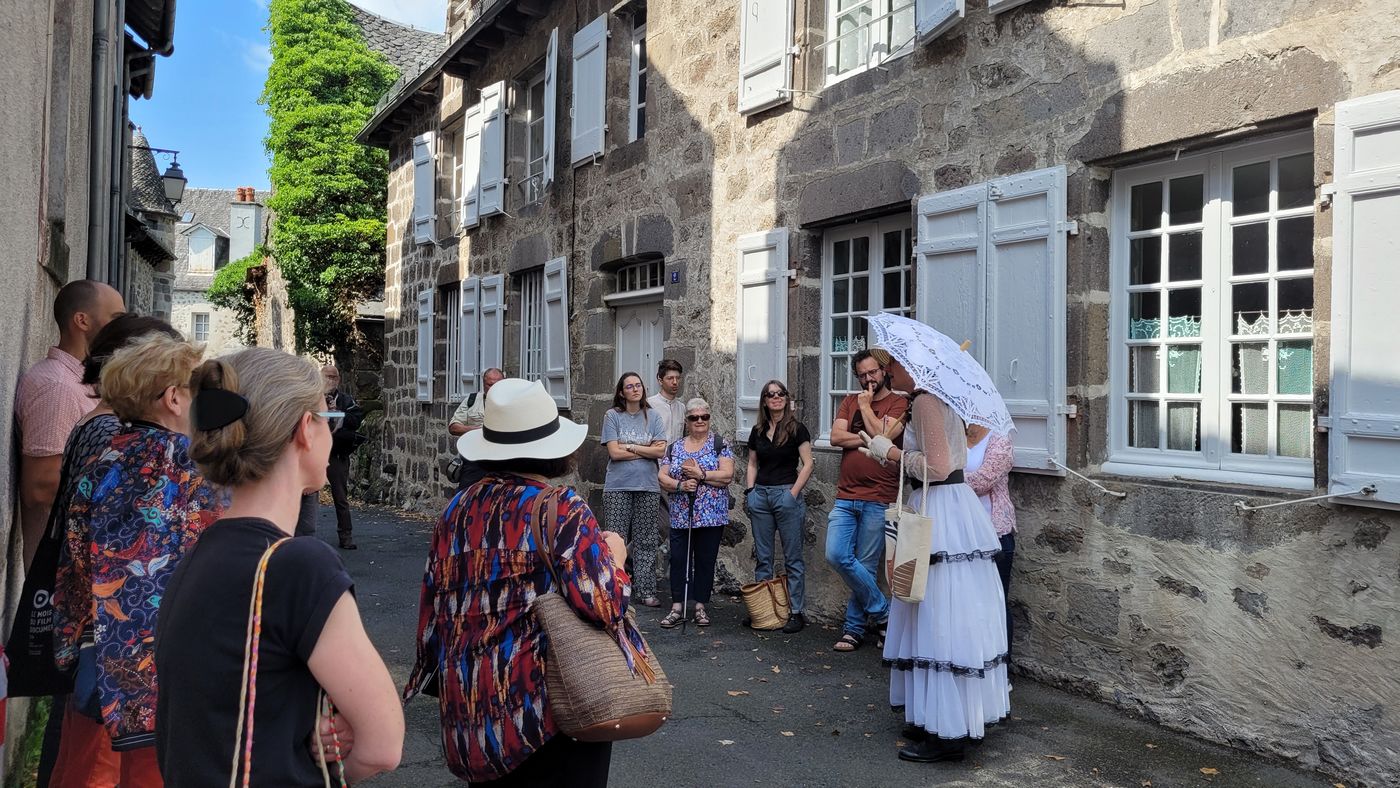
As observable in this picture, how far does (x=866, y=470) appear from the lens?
6.73 meters

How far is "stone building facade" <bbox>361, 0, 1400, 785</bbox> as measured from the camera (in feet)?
14.6

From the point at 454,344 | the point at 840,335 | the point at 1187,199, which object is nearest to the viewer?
the point at 1187,199

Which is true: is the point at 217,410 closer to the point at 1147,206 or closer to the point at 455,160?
the point at 1147,206

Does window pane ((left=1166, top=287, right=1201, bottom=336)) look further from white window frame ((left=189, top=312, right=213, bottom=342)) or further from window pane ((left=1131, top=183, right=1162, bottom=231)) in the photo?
white window frame ((left=189, top=312, right=213, bottom=342))

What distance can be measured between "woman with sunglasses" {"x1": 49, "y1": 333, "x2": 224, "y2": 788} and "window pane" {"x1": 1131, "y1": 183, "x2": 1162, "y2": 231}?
177 inches

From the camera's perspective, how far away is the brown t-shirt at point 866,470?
6609mm

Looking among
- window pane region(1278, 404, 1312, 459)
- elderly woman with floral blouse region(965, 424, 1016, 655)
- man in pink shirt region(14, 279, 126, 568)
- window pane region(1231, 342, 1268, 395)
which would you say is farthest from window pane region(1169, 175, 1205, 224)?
man in pink shirt region(14, 279, 126, 568)

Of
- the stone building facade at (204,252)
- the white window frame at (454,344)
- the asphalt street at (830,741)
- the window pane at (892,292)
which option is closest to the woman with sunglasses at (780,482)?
the asphalt street at (830,741)

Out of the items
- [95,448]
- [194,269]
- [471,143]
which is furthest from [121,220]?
[194,269]

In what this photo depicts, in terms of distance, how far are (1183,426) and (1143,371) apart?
0.35 metres

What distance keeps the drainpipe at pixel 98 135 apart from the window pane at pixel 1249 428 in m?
6.03

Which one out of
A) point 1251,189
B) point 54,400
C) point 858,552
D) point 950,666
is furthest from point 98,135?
point 1251,189

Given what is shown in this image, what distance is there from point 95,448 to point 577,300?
8.15 m

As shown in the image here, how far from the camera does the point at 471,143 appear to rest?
13852 mm
